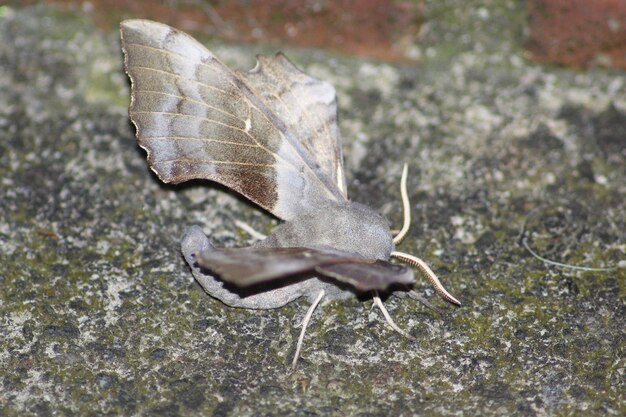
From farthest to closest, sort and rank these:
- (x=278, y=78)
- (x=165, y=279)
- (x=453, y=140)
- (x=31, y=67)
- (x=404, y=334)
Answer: (x=31, y=67), (x=453, y=140), (x=278, y=78), (x=165, y=279), (x=404, y=334)

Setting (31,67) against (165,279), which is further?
(31,67)

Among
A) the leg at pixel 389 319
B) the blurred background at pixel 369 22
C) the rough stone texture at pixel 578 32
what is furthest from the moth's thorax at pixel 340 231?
the rough stone texture at pixel 578 32

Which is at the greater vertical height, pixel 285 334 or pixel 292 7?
pixel 292 7

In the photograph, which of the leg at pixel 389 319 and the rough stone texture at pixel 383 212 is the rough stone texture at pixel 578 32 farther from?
the leg at pixel 389 319

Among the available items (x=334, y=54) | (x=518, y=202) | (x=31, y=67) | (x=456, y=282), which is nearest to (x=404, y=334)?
(x=456, y=282)

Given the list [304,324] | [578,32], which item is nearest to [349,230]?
[304,324]

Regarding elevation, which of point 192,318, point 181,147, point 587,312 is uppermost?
point 181,147

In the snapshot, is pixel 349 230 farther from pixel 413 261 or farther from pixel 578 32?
pixel 578 32

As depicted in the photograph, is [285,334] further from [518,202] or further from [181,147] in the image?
[518,202]
